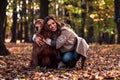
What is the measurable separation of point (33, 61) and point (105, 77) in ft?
7.84

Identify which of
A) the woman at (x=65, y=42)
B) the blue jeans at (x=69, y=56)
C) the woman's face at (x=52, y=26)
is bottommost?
the blue jeans at (x=69, y=56)

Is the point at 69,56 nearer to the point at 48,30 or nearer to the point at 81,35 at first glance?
the point at 48,30

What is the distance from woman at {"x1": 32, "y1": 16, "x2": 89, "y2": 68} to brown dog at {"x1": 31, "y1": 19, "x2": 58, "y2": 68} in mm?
141

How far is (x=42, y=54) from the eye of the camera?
923 centimetres

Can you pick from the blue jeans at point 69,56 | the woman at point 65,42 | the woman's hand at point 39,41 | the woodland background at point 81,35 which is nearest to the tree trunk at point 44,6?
the woodland background at point 81,35

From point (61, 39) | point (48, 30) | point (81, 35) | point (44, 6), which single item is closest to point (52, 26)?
point (48, 30)

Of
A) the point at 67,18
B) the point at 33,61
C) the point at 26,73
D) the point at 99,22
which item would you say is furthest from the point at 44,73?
the point at 99,22

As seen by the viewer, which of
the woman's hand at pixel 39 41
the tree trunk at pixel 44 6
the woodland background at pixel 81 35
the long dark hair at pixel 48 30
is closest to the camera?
the woodland background at pixel 81 35

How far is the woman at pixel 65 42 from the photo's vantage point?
9.14m

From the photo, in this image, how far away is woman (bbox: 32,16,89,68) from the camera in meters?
9.14

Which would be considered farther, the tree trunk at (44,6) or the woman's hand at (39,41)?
the tree trunk at (44,6)

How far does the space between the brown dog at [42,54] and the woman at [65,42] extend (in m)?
0.14

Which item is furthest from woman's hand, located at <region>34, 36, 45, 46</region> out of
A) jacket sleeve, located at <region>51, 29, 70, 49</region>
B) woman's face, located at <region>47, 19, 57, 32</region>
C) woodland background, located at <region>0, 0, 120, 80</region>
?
woodland background, located at <region>0, 0, 120, 80</region>

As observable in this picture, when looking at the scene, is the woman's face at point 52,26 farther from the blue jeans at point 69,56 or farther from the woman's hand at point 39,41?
the blue jeans at point 69,56
